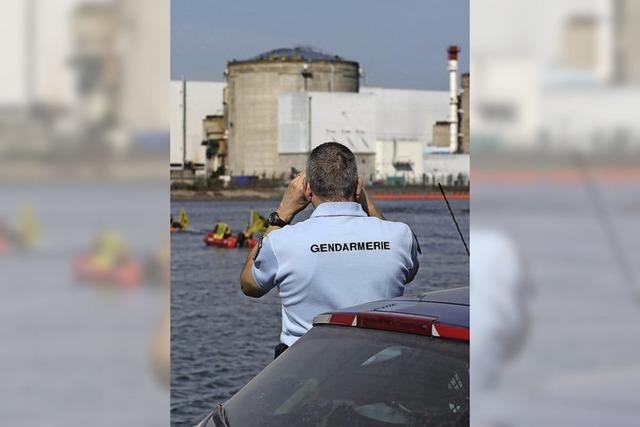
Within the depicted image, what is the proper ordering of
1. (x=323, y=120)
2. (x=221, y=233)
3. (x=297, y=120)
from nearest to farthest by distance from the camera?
1. (x=221, y=233)
2. (x=323, y=120)
3. (x=297, y=120)

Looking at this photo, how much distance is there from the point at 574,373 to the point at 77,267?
681 millimetres

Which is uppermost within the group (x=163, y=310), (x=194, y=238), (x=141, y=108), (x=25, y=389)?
(x=141, y=108)

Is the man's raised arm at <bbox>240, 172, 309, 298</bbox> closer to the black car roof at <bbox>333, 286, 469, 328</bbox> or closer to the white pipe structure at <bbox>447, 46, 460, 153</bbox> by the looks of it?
the black car roof at <bbox>333, 286, 469, 328</bbox>

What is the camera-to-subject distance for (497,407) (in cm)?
126

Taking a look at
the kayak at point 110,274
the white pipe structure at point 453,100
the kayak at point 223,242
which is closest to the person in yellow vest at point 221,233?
the kayak at point 223,242

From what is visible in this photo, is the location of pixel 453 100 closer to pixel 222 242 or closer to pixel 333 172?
pixel 222 242

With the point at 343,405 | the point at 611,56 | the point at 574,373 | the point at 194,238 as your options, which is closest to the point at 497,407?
the point at 574,373

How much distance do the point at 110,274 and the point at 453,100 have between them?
67.3 m

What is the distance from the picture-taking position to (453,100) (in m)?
67.7

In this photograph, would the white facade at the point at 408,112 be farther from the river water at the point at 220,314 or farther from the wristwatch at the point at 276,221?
the wristwatch at the point at 276,221

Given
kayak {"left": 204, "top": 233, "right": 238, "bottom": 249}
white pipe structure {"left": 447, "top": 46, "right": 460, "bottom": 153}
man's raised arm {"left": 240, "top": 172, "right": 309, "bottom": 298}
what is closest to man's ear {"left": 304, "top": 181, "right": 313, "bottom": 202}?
man's raised arm {"left": 240, "top": 172, "right": 309, "bottom": 298}

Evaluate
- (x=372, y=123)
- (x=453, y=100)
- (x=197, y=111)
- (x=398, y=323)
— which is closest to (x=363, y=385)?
(x=398, y=323)

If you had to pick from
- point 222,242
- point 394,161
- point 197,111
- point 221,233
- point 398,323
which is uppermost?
point 197,111

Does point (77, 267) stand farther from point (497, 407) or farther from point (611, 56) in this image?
point (611, 56)
